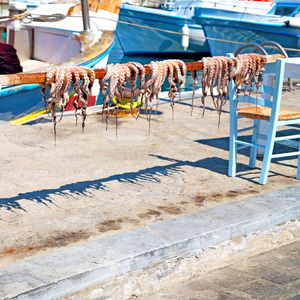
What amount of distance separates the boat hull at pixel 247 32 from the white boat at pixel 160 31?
91.8 inches

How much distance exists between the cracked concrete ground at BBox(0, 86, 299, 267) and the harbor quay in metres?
0.01

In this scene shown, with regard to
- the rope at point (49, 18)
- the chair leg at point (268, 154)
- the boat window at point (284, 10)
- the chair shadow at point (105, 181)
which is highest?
the boat window at point (284, 10)

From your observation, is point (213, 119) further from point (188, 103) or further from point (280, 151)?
point (280, 151)

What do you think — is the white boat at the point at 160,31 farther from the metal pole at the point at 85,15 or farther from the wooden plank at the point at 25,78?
the wooden plank at the point at 25,78

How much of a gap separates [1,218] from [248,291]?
6.48 feet

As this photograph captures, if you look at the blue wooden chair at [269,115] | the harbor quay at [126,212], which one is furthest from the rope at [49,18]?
the blue wooden chair at [269,115]

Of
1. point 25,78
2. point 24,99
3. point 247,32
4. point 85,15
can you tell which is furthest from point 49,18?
point 247,32

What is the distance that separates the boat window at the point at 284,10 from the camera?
2041cm

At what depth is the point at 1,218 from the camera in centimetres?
361

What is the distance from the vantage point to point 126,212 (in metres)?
3.77

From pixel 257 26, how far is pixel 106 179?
58.8 ft

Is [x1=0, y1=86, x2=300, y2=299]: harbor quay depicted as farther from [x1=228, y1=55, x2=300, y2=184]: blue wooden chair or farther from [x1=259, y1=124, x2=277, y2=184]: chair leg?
[x1=228, y1=55, x2=300, y2=184]: blue wooden chair

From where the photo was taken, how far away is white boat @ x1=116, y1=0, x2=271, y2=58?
86.5 ft

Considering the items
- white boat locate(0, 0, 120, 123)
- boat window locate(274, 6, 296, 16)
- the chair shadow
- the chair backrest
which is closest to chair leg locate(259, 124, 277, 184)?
the chair backrest
